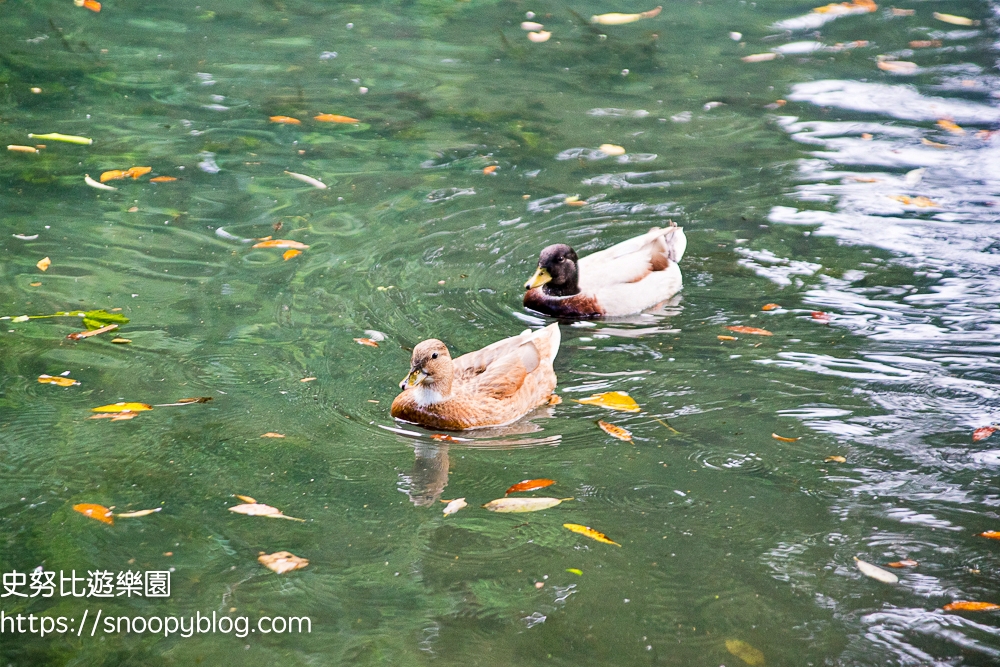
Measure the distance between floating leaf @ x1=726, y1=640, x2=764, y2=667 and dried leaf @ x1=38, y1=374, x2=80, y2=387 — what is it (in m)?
4.24

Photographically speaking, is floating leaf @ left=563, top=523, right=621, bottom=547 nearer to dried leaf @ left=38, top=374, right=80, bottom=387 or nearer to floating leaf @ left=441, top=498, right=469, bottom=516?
floating leaf @ left=441, top=498, right=469, bottom=516

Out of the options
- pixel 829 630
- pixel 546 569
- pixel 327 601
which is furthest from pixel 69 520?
pixel 829 630

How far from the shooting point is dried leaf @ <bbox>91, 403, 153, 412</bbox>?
5.81 metres

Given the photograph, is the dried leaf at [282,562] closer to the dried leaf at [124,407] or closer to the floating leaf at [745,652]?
the dried leaf at [124,407]

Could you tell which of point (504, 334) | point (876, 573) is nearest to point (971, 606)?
point (876, 573)

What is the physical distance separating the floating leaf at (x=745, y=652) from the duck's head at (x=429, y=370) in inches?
93.4

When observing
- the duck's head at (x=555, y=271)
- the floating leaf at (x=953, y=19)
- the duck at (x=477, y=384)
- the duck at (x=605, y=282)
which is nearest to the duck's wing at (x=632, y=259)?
the duck at (x=605, y=282)

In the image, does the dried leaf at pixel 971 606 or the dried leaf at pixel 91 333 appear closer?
the dried leaf at pixel 971 606

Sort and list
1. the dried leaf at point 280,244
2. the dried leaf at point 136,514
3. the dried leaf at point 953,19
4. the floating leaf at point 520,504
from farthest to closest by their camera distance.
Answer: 1. the dried leaf at point 953,19
2. the dried leaf at point 280,244
3. the floating leaf at point 520,504
4. the dried leaf at point 136,514

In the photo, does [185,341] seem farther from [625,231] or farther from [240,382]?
[625,231]

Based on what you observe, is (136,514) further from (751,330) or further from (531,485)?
(751,330)

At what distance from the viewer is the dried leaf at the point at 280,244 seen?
26.7 feet

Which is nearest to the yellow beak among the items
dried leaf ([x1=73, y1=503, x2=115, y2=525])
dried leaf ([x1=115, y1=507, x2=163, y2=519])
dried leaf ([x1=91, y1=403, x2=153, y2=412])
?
dried leaf ([x1=91, y1=403, x2=153, y2=412])

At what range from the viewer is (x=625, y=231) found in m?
8.77
